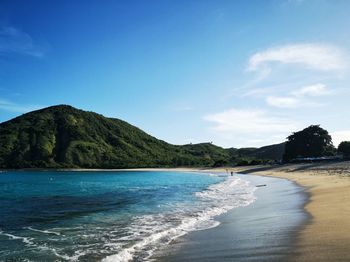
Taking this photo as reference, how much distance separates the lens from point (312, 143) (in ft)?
377

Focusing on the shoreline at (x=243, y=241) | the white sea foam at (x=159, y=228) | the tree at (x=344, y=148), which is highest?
the tree at (x=344, y=148)

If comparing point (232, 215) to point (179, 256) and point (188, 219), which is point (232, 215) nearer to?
point (188, 219)

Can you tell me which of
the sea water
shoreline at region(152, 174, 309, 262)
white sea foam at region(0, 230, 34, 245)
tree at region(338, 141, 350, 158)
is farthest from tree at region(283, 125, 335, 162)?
white sea foam at region(0, 230, 34, 245)

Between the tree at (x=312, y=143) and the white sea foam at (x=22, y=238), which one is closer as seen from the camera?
the white sea foam at (x=22, y=238)

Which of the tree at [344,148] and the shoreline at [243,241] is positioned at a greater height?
the tree at [344,148]

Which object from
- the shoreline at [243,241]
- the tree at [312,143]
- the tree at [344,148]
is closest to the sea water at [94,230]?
the shoreline at [243,241]

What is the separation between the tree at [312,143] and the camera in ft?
375

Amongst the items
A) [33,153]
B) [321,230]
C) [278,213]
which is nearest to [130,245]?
[321,230]

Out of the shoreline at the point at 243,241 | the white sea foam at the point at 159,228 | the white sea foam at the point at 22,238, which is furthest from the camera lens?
the white sea foam at the point at 22,238

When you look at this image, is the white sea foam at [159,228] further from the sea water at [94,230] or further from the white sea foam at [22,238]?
the white sea foam at [22,238]

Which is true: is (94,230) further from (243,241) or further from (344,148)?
(344,148)

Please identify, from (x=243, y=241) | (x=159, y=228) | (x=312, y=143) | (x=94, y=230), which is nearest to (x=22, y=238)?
(x=94, y=230)

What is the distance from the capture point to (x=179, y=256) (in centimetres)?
1202

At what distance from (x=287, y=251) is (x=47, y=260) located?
8121 millimetres
